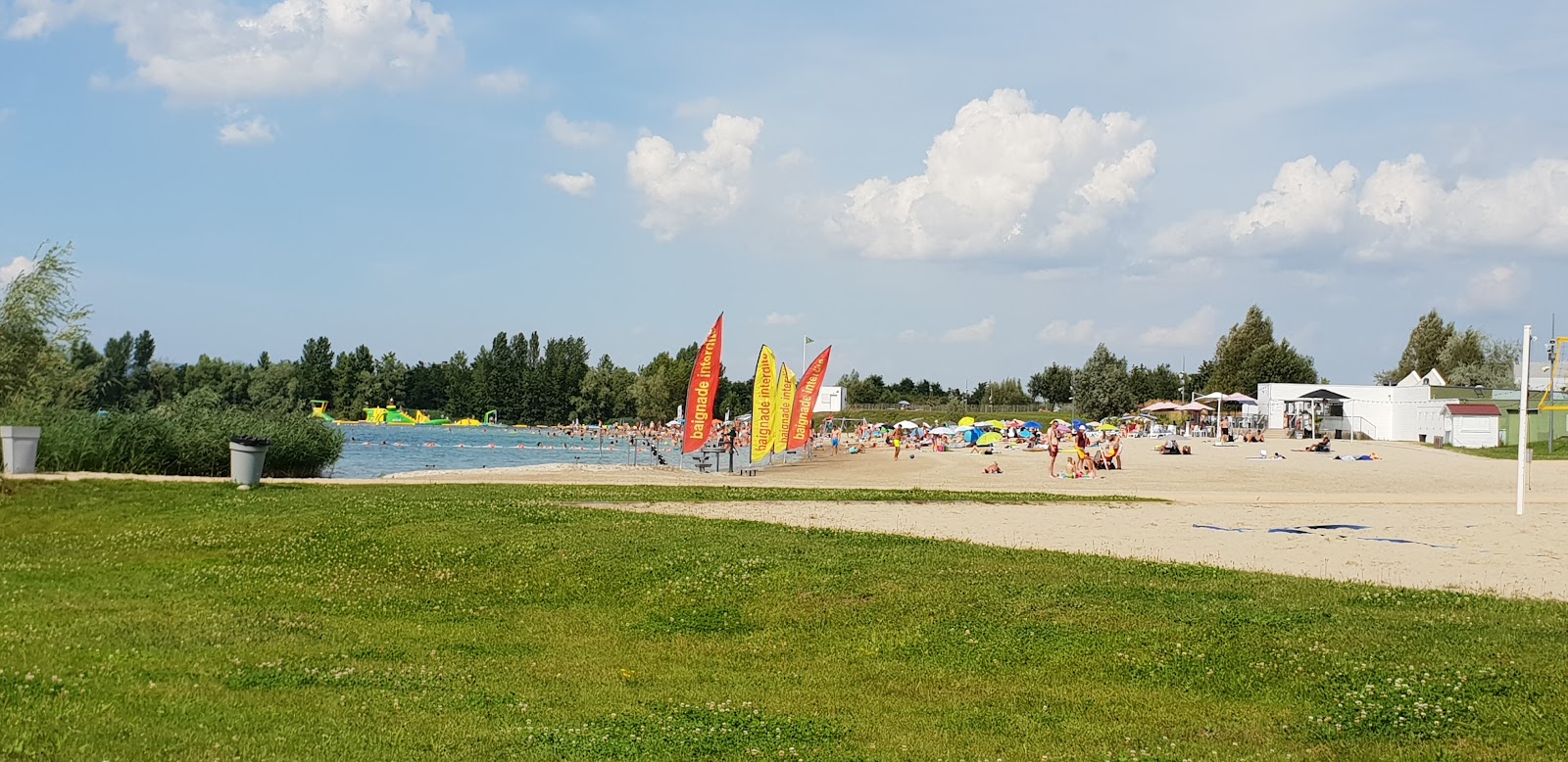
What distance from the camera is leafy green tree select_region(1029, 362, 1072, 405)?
152875 millimetres

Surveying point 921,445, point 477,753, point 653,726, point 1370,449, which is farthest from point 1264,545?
point 921,445

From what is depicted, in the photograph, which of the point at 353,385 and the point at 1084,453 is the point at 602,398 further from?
the point at 1084,453

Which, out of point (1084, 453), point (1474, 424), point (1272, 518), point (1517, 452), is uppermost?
point (1474, 424)

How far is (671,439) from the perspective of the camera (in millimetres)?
104938

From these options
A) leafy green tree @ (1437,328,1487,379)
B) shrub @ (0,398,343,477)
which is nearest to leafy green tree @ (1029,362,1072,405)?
leafy green tree @ (1437,328,1487,379)

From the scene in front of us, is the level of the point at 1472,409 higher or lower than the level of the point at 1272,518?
Result: higher

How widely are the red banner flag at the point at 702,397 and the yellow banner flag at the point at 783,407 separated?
16.7 ft

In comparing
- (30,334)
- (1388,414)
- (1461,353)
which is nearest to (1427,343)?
(1461,353)

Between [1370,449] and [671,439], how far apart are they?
59157 millimetres

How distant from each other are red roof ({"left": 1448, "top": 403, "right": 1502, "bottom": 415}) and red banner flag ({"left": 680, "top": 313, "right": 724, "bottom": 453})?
1898 inches

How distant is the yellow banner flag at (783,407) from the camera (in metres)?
46.5

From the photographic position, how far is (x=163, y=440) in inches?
1157

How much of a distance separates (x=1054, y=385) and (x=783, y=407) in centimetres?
10968

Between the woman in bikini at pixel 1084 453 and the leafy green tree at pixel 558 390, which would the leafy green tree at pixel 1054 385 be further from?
the woman in bikini at pixel 1084 453
